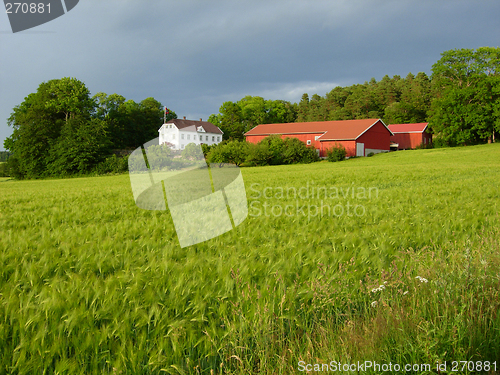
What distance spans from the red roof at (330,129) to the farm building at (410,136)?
13.9m

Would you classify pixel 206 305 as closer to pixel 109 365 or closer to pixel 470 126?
pixel 109 365

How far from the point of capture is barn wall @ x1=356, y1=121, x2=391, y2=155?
53.5 metres

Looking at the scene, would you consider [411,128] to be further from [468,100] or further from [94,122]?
[94,122]

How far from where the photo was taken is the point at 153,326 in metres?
2.46

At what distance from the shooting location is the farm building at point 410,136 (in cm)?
6494

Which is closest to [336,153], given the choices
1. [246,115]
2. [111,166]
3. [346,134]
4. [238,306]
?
[346,134]

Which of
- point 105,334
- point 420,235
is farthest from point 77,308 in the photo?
point 420,235

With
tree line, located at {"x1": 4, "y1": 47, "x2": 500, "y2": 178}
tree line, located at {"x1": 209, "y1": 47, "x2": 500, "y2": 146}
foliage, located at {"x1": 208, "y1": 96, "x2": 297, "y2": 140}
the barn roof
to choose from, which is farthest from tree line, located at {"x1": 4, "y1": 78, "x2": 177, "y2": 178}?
foliage, located at {"x1": 208, "y1": 96, "x2": 297, "y2": 140}

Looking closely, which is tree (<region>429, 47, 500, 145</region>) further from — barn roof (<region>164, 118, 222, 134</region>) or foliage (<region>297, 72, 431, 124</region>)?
barn roof (<region>164, 118, 222, 134</region>)

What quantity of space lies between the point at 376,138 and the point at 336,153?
12.4 metres

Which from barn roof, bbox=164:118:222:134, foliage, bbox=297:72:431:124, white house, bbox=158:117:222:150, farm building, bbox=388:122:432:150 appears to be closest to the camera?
farm building, bbox=388:122:432:150

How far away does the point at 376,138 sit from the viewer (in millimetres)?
55719

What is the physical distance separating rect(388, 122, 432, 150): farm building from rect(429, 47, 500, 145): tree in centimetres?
457

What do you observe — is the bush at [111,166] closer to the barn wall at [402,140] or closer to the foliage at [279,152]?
the foliage at [279,152]
